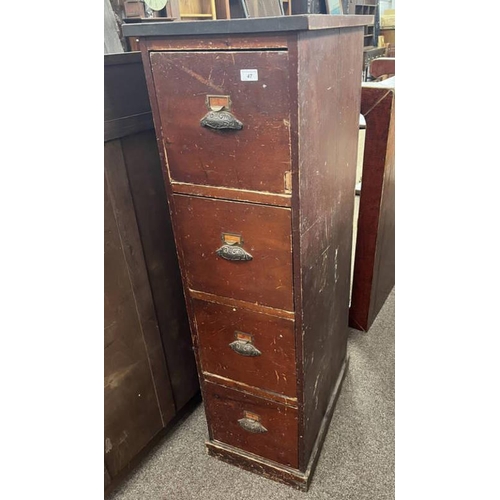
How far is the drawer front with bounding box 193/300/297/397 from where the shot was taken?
1.10 metres

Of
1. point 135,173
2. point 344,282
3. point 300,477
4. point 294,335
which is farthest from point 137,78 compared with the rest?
point 300,477

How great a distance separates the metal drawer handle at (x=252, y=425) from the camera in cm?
128

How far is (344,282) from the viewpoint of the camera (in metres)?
1.44

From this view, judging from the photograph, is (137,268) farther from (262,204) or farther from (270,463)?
(270,463)

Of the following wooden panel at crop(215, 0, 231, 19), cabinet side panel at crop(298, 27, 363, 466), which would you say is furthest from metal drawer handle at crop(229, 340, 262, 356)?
wooden panel at crop(215, 0, 231, 19)

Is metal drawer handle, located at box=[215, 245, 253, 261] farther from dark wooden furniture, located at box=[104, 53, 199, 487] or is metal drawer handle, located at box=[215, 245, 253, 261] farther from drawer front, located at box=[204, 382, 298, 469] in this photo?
drawer front, located at box=[204, 382, 298, 469]

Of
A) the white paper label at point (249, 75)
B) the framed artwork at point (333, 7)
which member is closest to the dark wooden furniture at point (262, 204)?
the white paper label at point (249, 75)

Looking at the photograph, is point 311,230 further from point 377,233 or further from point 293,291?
point 377,233

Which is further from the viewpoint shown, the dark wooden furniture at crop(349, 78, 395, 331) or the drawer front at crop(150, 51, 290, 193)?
the dark wooden furniture at crop(349, 78, 395, 331)

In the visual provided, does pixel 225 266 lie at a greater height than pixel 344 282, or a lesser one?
greater

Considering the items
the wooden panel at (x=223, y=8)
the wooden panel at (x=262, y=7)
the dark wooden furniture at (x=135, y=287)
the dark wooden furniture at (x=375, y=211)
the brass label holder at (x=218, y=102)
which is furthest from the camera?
the wooden panel at (x=223, y=8)

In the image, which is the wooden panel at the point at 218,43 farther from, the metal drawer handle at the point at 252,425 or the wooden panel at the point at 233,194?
the metal drawer handle at the point at 252,425

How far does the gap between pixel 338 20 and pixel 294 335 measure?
2.36 ft

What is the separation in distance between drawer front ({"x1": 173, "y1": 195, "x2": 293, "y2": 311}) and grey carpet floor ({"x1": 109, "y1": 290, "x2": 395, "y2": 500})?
64cm
